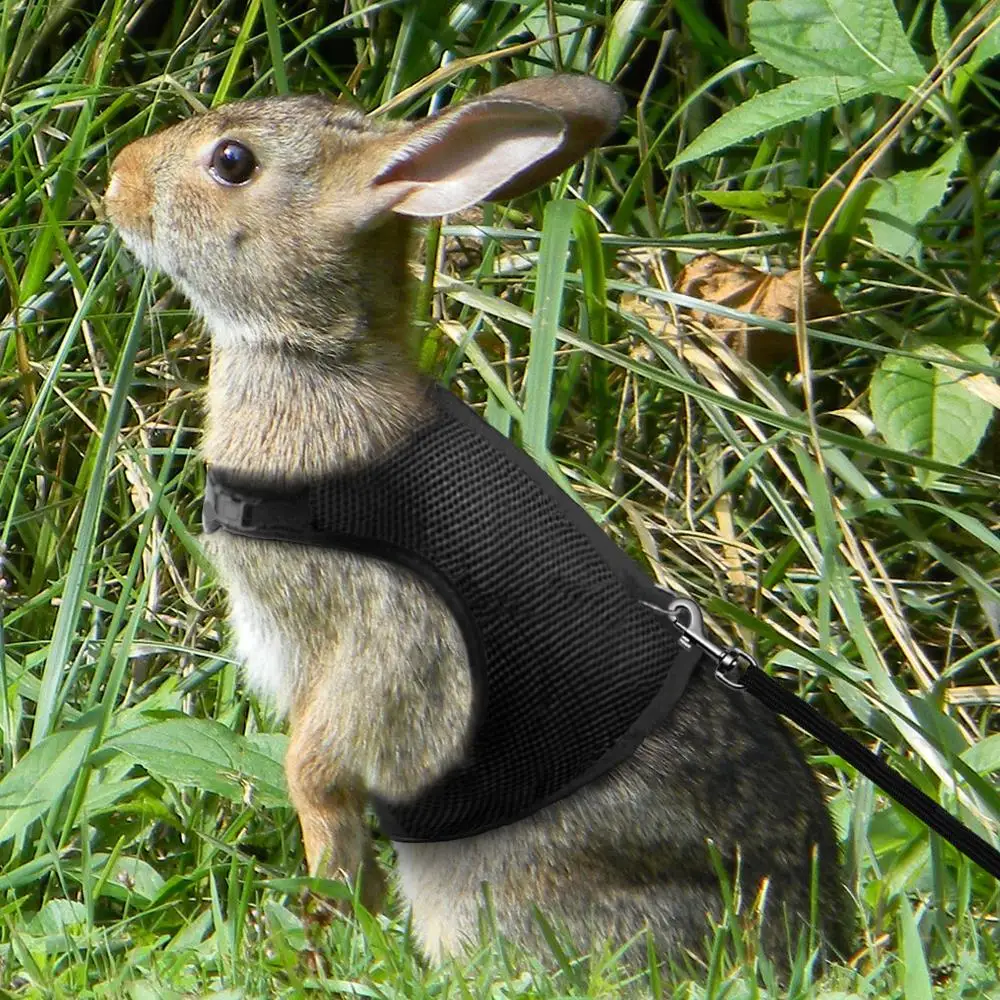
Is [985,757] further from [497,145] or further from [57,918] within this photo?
[57,918]

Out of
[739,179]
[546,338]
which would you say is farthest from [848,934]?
[739,179]

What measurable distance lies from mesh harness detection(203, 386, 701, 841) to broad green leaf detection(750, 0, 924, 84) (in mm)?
1288

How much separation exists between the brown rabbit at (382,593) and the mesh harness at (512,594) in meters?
0.03

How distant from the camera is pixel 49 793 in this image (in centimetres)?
333

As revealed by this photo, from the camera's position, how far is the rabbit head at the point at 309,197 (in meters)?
3.06

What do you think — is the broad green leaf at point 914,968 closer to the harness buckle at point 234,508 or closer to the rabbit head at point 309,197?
the harness buckle at point 234,508

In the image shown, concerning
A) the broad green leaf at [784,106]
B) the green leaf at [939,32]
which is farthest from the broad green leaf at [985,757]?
the green leaf at [939,32]

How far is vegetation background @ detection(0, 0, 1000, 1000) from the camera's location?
3.45m

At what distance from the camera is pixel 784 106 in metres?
3.70

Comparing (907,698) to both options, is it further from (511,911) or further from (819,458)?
(511,911)

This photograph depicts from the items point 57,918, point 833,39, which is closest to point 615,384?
point 833,39

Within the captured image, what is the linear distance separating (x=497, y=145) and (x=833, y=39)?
1.11m

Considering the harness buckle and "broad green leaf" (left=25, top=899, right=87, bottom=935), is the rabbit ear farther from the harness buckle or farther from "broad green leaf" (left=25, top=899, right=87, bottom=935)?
"broad green leaf" (left=25, top=899, right=87, bottom=935)

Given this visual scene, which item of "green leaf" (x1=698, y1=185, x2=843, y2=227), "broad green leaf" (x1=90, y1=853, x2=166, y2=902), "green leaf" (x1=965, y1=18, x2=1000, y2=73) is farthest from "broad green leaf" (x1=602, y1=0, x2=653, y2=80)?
"broad green leaf" (x1=90, y1=853, x2=166, y2=902)
